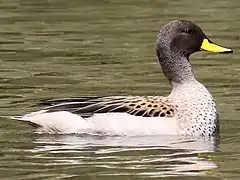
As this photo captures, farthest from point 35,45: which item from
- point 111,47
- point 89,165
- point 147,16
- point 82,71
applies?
point 89,165

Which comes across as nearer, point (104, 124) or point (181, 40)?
point (104, 124)

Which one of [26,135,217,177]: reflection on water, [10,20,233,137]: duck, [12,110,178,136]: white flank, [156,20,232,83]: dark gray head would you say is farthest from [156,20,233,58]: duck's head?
[26,135,217,177]: reflection on water

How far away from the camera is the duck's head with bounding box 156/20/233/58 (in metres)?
12.8

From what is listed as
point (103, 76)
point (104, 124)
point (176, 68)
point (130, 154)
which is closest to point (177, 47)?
point (176, 68)

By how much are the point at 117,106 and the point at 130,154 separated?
1.02 m

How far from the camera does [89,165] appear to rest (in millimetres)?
10750

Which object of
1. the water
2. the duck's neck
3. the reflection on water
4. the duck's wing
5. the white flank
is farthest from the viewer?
the duck's neck

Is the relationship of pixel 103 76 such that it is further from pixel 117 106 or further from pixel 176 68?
pixel 117 106

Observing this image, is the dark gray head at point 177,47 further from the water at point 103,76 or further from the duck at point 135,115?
the water at point 103,76

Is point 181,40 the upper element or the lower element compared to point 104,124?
upper

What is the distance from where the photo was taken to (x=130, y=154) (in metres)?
11.3

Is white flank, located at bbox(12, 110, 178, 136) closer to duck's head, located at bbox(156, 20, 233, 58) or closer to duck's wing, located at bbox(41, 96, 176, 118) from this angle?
duck's wing, located at bbox(41, 96, 176, 118)

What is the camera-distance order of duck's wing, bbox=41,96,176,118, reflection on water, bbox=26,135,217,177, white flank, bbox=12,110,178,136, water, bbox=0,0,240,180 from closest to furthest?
reflection on water, bbox=26,135,217,177 → water, bbox=0,0,240,180 → white flank, bbox=12,110,178,136 → duck's wing, bbox=41,96,176,118

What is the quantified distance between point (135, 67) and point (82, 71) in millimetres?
811
